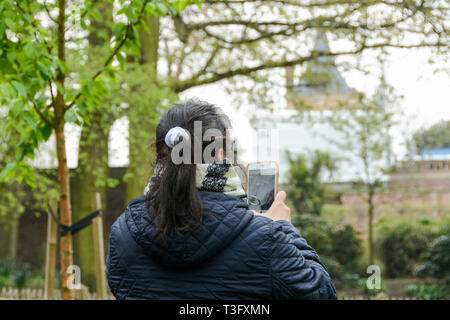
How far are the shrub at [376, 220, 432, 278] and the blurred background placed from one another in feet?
0.10

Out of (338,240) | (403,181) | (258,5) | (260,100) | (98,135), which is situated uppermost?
(258,5)

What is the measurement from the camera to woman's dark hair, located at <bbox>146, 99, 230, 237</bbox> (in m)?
1.42

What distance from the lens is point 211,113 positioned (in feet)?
5.04

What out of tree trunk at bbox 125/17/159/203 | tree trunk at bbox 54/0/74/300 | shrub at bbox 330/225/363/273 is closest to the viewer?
tree trunk at bbox 54/0/74/300

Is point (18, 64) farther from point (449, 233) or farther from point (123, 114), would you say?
point (449, 233)

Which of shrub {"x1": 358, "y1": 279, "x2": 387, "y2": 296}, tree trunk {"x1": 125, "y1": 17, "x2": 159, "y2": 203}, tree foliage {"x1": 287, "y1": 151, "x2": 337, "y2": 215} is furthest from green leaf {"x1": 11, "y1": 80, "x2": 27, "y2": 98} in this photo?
tree foliage {"x1": 287, "y1": 151, "x2": 337, "y2": 215}

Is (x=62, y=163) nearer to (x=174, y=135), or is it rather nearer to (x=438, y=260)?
(x=174, y=135)

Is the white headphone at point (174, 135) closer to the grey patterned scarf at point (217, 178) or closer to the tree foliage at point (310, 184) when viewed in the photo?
the grey patterned scarf at point (217, 178)

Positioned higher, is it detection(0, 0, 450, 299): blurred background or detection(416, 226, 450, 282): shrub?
detection(0, 0, 450, 299): blurred background

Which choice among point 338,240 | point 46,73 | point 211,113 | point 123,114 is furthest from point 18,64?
point 338,240

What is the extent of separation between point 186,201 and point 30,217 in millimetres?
13679

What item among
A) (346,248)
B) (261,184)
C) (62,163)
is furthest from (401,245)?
(261,184)

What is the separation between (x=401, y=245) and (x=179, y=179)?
38.8 feet

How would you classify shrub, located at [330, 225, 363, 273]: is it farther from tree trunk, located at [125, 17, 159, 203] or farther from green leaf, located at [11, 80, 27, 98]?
green leaf, located at [11, 80, 27, 98]
